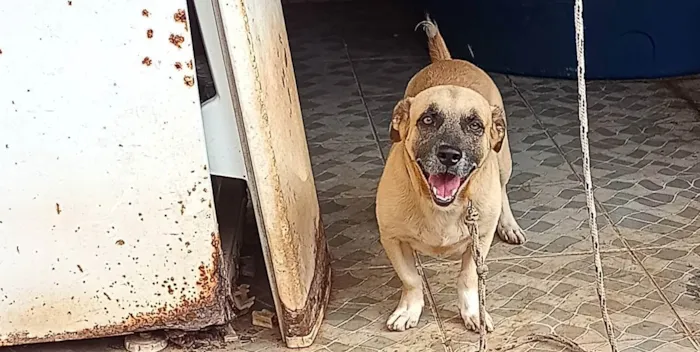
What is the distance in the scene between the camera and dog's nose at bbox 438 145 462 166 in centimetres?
154

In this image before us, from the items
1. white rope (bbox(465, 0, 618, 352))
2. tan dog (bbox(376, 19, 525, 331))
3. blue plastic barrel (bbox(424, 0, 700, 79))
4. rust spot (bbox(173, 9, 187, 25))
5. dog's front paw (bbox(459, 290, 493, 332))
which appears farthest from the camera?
blue plastic barrel (bbox(424, 0, 700, 79))

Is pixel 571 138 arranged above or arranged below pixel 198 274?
below

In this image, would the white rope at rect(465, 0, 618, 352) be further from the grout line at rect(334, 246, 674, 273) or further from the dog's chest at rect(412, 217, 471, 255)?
the grout line at rect(334, 246, 674, 273)

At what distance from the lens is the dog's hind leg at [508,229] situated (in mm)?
2068

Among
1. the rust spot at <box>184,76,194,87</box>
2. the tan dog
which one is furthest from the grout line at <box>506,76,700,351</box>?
the rust spot at <box>184,76,194,87</box>

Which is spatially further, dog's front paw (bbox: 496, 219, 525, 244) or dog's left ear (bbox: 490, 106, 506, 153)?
dog's front paw (bbox: 496, 219, 525, 244)

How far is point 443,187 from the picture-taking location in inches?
63.0

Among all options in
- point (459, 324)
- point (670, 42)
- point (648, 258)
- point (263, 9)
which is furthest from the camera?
point (670, 42)

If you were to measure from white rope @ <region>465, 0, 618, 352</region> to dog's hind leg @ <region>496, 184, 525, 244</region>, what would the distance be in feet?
1.16

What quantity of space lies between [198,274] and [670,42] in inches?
66.7

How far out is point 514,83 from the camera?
2.96 m

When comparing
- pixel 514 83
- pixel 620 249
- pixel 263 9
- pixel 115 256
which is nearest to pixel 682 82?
pixel 514 83

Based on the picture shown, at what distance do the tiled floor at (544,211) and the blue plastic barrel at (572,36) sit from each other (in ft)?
0.18

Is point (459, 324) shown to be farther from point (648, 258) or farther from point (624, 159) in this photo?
point (624, 159)
